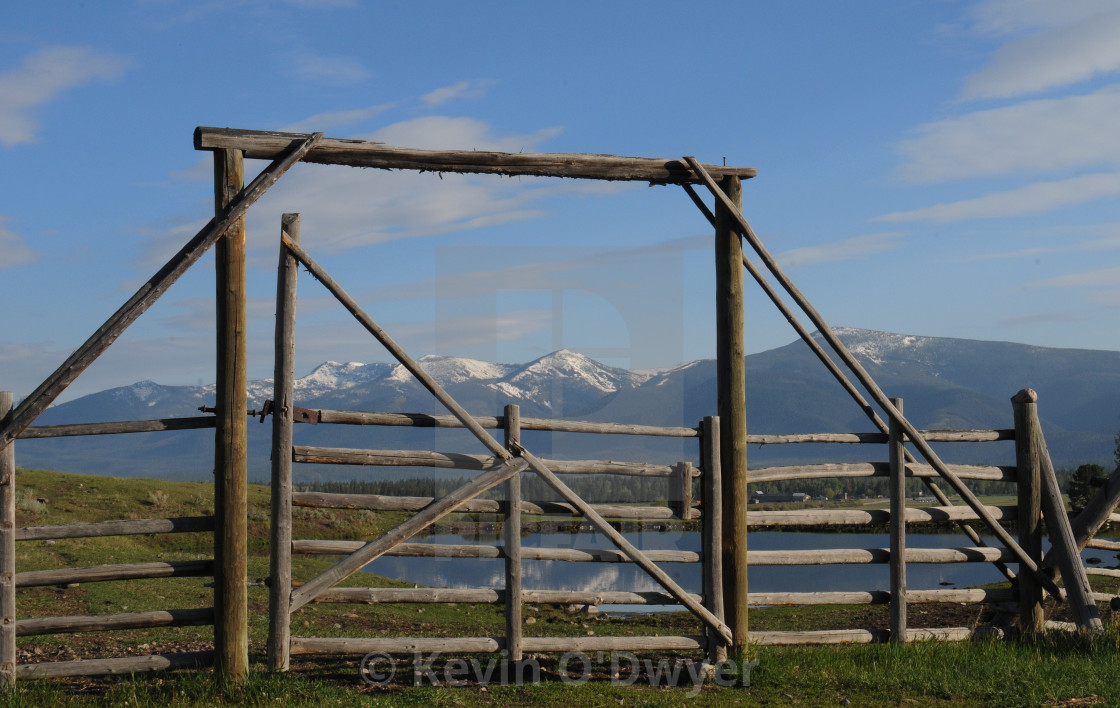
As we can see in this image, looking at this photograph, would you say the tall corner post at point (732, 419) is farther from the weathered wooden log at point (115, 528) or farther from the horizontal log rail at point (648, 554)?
the weathered wooden log at point (115, 528)

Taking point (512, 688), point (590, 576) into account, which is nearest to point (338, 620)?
point (512, 688)

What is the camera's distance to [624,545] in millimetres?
8508

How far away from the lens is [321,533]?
91.8 ft

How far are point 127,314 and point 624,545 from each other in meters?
4.91

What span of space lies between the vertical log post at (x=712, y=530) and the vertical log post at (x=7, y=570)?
6.22m

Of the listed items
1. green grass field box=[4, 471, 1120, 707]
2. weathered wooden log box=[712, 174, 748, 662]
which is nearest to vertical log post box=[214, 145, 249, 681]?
green grass field box=[4, 471, 1120, 707]

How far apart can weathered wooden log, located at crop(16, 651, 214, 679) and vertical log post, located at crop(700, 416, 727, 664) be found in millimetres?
4691

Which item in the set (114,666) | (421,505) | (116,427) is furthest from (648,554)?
(116,427)

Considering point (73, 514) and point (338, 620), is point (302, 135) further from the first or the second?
point (73, 514)

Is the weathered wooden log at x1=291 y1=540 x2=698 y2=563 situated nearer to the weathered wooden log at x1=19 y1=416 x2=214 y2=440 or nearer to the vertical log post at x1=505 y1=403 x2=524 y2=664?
the vertical log post at x1=505 y1=403 x2=524 y2=664

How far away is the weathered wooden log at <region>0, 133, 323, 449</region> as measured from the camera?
7586mm

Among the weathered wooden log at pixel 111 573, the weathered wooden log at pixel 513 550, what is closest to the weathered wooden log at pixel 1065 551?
the weathered wooden log at pixel 513 550

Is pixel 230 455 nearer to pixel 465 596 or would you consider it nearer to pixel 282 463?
pixel 282 463

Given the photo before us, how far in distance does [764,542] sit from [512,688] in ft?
180
